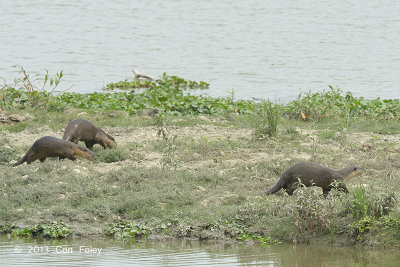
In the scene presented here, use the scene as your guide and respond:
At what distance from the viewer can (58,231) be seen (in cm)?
792

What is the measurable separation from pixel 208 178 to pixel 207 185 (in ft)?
0.50

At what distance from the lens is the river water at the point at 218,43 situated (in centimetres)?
1961

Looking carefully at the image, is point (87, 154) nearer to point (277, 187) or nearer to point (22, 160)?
point (22, 160)

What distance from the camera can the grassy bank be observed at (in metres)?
7.79

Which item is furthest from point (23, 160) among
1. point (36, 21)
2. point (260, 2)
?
point (260, 2)

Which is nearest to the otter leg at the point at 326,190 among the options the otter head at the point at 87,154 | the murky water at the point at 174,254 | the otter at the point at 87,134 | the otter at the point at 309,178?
the otter at the point at 309,178

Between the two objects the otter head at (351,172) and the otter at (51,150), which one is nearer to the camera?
the otter head at (351,172)

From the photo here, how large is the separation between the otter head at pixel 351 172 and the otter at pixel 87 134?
11.6ft

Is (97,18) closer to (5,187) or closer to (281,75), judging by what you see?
(281,75)

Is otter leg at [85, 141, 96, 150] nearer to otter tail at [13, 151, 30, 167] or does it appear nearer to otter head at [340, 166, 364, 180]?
otter tail at [13, 151, 30, 167]

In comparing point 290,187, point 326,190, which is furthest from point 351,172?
point 290,187

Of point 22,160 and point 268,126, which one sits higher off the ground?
point 268,126

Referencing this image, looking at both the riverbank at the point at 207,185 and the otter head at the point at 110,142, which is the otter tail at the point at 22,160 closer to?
the riverbank at the point at 207,185

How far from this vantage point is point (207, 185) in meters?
9.17
